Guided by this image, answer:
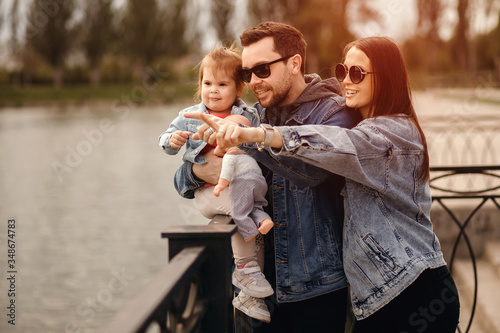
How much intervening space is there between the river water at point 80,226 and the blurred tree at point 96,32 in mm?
27344

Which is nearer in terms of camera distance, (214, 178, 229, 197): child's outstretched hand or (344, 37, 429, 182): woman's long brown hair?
(344, 37, 429, 182): woman's long brown hair

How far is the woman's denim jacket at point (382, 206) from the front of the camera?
1.77 meters

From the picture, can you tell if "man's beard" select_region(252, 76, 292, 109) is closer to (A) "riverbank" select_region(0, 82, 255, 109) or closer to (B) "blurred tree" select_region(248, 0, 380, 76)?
(B) "blurred tree" select_region(248, 0, 380, 76)

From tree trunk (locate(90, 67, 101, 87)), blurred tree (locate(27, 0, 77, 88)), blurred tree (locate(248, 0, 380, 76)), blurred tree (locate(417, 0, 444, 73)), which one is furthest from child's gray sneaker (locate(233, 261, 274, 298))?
tree trunk (locate(90, 67, 101, 87))

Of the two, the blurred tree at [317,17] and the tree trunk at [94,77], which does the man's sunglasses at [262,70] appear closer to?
the blurred tree at [317,17]

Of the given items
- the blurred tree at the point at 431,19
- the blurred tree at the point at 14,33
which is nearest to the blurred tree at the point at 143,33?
the blurred tree at the point at 14,33

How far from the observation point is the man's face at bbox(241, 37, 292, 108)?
2170 mm

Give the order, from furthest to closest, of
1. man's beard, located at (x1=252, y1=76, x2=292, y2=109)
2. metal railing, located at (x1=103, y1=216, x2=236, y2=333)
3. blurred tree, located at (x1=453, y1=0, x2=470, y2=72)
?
1. blurred tree, located at (x1=453, y1=0, x2=470, y2=72)
2. man's beard, located at (x1=252, y1=76, x2=292, y2=109)
3. metal railing, located at (x1=103, y1=216, x2=236, y2=333)

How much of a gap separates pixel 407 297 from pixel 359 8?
12.9 meters

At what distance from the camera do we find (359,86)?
1.95 metres

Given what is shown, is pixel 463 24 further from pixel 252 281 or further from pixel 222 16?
pixel 252 281

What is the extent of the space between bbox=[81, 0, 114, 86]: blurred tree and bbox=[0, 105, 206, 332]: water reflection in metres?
27.0

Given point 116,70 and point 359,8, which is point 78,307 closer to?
point 359,8

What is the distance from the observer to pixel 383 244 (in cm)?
184
